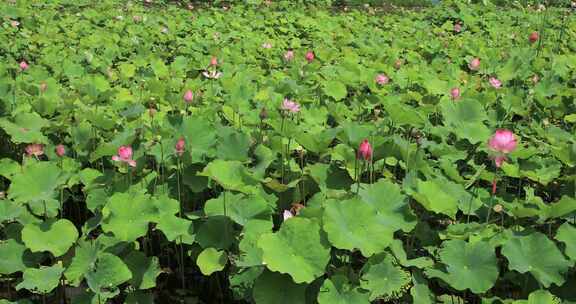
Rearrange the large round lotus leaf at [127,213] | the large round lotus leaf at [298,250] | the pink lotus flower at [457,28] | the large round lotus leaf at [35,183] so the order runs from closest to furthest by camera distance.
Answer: the large round lotus leaf at [298,250] → the large round lotus leaf at [127,213] → the large round lotus leaf at [35,183] → the pink lotus flower at [457,28]

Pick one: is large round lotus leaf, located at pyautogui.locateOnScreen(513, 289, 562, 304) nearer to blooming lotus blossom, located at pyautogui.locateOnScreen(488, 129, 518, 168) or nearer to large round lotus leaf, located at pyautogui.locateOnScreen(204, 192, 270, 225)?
blooming lotus blossom, located at pyautogui.locateOnScreen(488, 129, 518, 168)

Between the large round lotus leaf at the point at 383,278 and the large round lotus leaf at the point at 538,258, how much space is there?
303mm

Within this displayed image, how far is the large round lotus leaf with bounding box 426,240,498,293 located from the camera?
59.1 inches

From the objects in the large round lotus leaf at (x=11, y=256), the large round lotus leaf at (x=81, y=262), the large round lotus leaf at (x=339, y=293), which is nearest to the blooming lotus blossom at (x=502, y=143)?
the large round lotus leaf at (x=339, y=293)

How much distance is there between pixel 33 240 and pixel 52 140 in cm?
91

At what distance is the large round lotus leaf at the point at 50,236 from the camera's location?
5.28ft

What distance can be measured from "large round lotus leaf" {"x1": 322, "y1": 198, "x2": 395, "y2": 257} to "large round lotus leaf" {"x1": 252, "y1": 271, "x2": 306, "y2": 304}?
6.3 inches

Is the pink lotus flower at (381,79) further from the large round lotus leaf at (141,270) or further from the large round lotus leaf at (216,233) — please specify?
the large round lotus leaf at (141,270)

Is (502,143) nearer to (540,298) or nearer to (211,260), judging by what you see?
(540,298)

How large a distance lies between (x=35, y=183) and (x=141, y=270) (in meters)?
0.50

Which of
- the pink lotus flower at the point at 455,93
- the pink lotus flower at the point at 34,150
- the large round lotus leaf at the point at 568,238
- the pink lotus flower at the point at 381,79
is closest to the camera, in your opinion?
the large round lotus leaf at the point at 568,238

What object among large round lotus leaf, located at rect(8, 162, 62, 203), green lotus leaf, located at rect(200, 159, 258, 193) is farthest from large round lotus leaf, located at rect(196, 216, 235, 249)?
large round lotus leaf, located at rect(8, 162, 62, 203)

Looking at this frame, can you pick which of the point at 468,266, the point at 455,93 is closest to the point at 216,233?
the point at 468,266

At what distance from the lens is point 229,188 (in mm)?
1720
